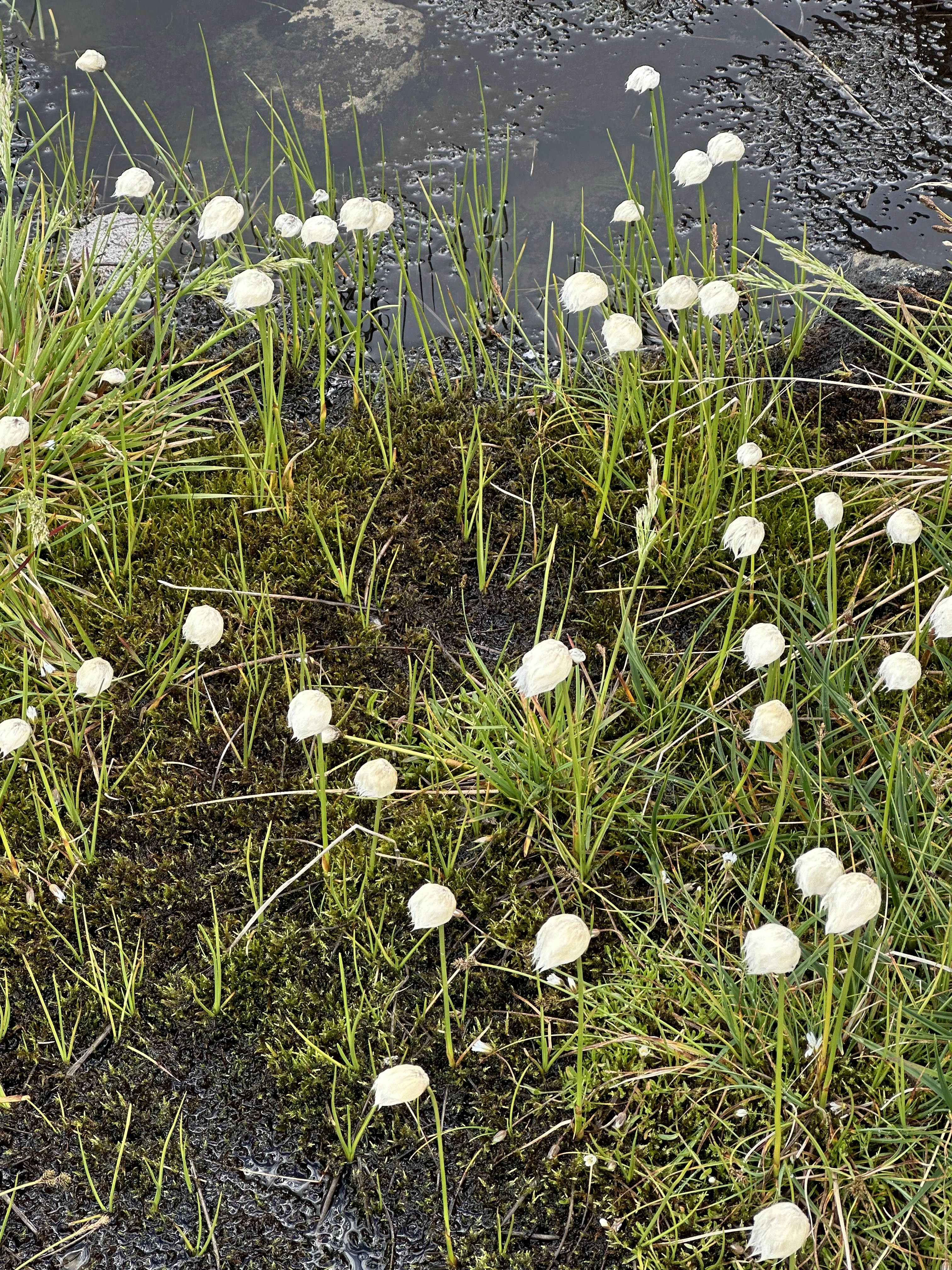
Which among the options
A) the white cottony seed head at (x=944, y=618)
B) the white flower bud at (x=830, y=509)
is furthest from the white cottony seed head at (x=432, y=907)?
the white flower bud at (x=830, y=509)

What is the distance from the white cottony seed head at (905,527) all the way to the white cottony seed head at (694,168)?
38.3 inches

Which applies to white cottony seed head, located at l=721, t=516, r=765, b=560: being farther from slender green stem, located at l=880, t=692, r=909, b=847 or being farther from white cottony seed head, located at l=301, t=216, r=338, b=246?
white cottony seed head, located at l=301, t=216, r=338, b=246

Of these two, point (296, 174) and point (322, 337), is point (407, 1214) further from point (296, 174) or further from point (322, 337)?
point (296, 174)

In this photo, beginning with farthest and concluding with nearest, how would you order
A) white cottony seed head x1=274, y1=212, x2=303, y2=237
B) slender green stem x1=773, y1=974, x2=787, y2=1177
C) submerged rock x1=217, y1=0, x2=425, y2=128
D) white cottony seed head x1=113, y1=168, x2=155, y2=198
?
submerged rock x1=217, y1=0, x2=425, y2=128 < white cottony seed head x1=274, y1=212, x2=303, y2=237 < white cottony seed head x1=113, y1=168, x2=155, y2=198 < slender green stem x1=773, y1=974, x2=787, y2=1177

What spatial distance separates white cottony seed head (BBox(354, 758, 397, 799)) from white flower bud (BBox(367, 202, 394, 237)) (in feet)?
5.54

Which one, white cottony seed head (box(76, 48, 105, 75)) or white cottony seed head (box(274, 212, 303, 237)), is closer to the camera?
white cottony seed head (box(274, 212, 303, 237))

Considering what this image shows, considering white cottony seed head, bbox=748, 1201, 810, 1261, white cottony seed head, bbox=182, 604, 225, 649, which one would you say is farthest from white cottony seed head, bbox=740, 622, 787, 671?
white cottony seed head, bbox=182, 604, 225, 649

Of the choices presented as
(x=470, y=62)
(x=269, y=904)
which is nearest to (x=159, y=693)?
(x=269, y=904)

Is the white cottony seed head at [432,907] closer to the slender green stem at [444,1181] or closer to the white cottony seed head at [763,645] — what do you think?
the slender green stem at [444,1181]

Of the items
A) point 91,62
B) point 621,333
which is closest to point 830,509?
point 621,333

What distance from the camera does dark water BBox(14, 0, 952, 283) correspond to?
11.7 ft

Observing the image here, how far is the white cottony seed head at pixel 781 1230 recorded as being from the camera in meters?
1.49

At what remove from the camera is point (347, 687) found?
99.3 inches

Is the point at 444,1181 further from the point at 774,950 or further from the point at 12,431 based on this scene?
the point at 12,431
